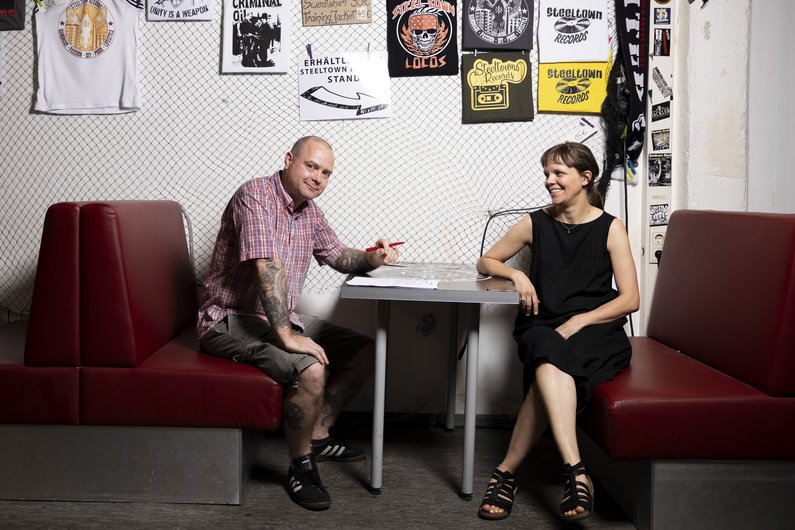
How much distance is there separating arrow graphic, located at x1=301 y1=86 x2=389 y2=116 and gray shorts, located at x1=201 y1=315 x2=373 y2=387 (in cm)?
91

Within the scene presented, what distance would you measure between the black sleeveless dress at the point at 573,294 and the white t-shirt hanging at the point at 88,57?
5.72ft

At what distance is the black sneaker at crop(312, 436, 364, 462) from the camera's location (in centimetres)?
246

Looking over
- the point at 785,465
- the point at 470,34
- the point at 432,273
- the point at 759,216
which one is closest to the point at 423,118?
the point at 470,34

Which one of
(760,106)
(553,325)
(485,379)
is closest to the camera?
(553,325)

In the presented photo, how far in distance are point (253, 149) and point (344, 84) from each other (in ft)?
1.49

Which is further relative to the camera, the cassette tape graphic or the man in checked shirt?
the cassette tape graphic

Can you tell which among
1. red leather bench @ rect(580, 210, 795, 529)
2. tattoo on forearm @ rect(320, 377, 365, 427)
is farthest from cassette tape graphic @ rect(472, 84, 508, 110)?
tattoo on forearm @ rect(320, 377, 365, 427)

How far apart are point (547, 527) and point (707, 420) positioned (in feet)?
1.79

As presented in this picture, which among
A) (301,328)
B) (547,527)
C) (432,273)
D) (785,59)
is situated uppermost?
(785,59)

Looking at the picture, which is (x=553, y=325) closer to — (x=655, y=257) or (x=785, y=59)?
(x=655, y=257)

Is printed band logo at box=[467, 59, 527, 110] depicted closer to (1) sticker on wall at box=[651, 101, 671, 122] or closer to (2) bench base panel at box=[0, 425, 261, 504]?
(1) sticker on wall at box=[651, 101, 671, 122]

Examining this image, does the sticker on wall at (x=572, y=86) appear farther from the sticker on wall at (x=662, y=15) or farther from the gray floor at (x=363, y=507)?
the gray floor at (x=363, y=507)

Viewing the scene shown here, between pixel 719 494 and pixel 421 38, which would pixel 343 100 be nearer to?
pixel 421 38

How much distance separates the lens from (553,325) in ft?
7.39
